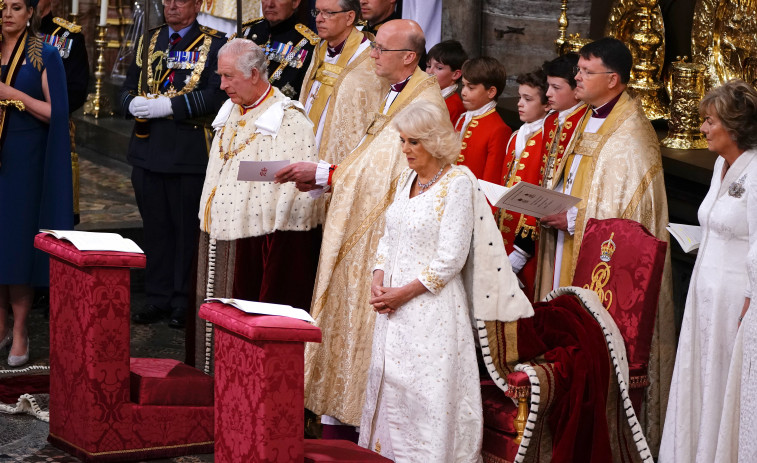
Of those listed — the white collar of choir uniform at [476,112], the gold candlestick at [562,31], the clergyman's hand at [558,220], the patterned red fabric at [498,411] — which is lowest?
the patterned red fabric at [498,411]

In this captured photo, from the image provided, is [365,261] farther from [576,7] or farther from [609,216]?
[576,7]

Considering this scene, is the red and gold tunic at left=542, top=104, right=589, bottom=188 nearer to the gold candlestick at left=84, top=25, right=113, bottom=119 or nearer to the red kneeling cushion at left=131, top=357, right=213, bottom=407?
the red kneeling cushion at left=131, top=357, right=213, bottom=407

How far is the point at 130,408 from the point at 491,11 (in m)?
4.27

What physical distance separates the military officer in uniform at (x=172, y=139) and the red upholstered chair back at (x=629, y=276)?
2.98m

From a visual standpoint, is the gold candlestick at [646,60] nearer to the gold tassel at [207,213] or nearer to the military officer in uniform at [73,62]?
the gold tassel at [207,213]

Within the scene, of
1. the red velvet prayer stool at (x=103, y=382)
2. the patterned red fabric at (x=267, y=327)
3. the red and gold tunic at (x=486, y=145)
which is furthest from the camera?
the red and gold tunic at (x=486, y=145)

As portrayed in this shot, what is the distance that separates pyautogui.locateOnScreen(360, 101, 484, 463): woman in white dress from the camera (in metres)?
4.72

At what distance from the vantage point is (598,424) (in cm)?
479

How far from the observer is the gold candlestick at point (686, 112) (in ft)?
21.5

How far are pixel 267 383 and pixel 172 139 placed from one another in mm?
3453

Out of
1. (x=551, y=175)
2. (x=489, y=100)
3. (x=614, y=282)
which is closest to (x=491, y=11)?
(x=489, y=100)

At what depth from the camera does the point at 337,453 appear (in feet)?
15.5

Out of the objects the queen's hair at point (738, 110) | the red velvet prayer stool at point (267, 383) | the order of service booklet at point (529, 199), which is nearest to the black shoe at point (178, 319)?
the order of service booklet at point (529, 199)

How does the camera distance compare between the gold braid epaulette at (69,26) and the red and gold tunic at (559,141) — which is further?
the gold braid epaulette at (69,26)
